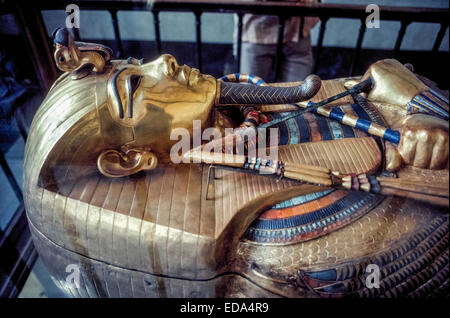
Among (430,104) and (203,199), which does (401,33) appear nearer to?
(430,104)

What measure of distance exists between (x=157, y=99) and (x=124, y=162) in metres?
0.25

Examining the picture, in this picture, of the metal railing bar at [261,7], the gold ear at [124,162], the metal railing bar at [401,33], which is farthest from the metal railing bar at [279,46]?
the gold ear at [124,162]

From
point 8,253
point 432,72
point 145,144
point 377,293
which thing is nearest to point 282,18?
point 432,72

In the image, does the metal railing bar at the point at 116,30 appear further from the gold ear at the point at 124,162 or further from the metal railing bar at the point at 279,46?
the gold ear at the point at 124,162

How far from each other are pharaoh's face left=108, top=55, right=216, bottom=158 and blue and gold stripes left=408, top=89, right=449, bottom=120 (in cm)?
74

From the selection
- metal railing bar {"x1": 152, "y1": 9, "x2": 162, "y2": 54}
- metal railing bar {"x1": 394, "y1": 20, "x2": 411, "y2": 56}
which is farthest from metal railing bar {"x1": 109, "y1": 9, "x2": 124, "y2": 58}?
metal railing bar {"x1": 394, "y1": 20, "x2": 411, "y2": 56}

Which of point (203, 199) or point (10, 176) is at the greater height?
point (203, 199)

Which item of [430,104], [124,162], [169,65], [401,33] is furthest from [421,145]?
[401,33]

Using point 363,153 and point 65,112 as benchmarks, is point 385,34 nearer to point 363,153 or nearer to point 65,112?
point 363,153

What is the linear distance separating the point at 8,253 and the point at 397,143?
1.91 meters

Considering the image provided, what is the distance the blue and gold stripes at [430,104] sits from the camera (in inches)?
46.2

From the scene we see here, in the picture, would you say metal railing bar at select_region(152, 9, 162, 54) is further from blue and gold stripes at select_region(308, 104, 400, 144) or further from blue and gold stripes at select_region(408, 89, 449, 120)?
blue and gold stripes at select_region(408, 89, 449, 120)

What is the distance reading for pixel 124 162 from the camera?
115 cm

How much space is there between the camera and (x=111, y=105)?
1.05 meters
